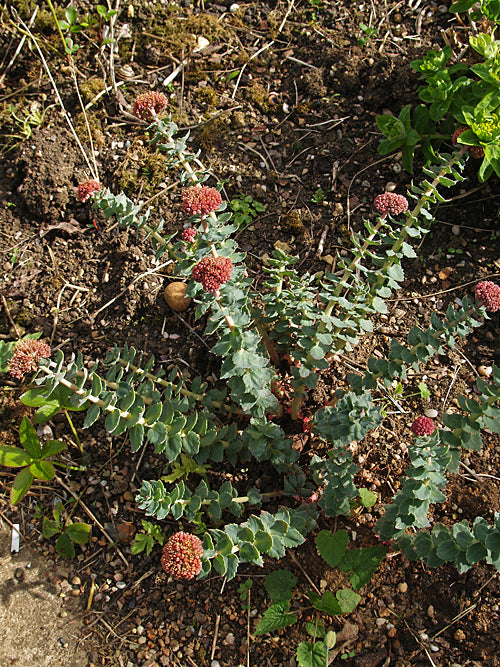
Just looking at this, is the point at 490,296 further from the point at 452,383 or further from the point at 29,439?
the point at 29,439

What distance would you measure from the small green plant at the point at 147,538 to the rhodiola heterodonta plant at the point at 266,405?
19 centimetres

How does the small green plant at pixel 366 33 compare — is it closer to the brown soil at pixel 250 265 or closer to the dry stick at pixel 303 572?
the brown soil at pixel 250 265

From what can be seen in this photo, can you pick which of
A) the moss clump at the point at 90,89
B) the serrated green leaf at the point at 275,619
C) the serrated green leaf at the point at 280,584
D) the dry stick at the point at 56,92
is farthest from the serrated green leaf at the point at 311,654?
the moss clump at the point at 90,89

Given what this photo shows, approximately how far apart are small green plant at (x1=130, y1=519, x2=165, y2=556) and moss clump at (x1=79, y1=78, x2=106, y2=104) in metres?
3.28

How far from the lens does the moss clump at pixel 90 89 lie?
4219 millimetres

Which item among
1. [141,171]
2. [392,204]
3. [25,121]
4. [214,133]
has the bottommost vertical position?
[141,171]

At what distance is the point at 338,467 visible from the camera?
2537mm

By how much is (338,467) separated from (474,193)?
2.40 metres

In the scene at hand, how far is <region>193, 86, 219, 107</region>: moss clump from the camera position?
4293 mm

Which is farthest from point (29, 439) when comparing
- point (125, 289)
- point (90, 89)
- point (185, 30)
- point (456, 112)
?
point (185, 30)

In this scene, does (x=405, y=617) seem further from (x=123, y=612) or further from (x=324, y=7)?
(x=324, y=7)

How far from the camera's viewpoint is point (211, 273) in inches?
88.4

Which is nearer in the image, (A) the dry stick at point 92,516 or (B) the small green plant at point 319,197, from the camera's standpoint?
(A) the dry stick at point 92,516

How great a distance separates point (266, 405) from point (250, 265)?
1418 millimetres
